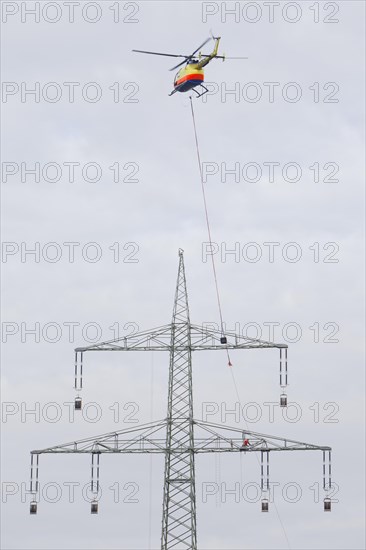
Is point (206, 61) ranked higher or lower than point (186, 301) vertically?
higher

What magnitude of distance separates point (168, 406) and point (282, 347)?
1108cm

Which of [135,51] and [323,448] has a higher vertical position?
[135,51]

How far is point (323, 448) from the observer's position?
7554 inches

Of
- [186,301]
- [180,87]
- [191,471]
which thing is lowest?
[191,471]

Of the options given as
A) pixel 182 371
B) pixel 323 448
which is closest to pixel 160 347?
pixel 182 371

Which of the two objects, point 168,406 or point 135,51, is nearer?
point 135,51

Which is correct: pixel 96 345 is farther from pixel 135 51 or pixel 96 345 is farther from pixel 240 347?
pixel 135 51

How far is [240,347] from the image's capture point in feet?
630

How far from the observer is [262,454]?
7603 inches

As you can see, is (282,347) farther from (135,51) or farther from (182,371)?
(135,51)

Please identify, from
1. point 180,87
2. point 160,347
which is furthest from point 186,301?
point 180,87

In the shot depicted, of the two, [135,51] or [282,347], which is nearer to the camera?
[135,51]

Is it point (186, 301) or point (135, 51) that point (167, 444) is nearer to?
point (186, 301)

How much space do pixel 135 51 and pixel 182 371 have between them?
27.9 metres
